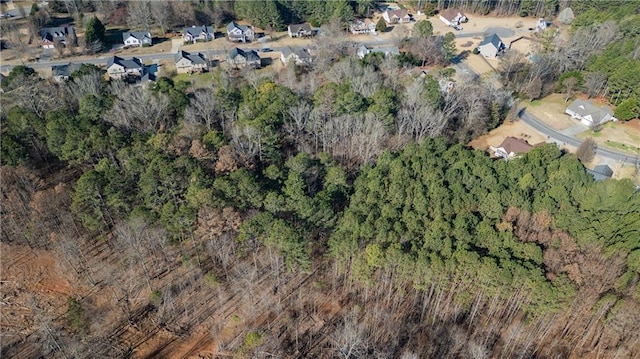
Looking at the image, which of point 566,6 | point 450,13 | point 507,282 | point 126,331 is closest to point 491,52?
point 450,13

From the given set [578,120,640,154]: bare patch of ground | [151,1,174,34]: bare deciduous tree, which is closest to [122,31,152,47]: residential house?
[151,1,174,34]: bare deciduous tree

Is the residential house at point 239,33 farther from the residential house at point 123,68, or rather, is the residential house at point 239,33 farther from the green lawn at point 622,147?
the green lawn at point 622,147

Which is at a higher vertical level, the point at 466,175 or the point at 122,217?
the point at 466,175

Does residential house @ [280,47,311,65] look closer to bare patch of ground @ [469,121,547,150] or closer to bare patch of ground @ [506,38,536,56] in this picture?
bare patch of ground @ [469,121,547,150]

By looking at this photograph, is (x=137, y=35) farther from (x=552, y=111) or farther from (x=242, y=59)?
(x=552, y=111)

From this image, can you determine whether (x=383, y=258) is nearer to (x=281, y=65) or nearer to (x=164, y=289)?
(x=164, y=289)
